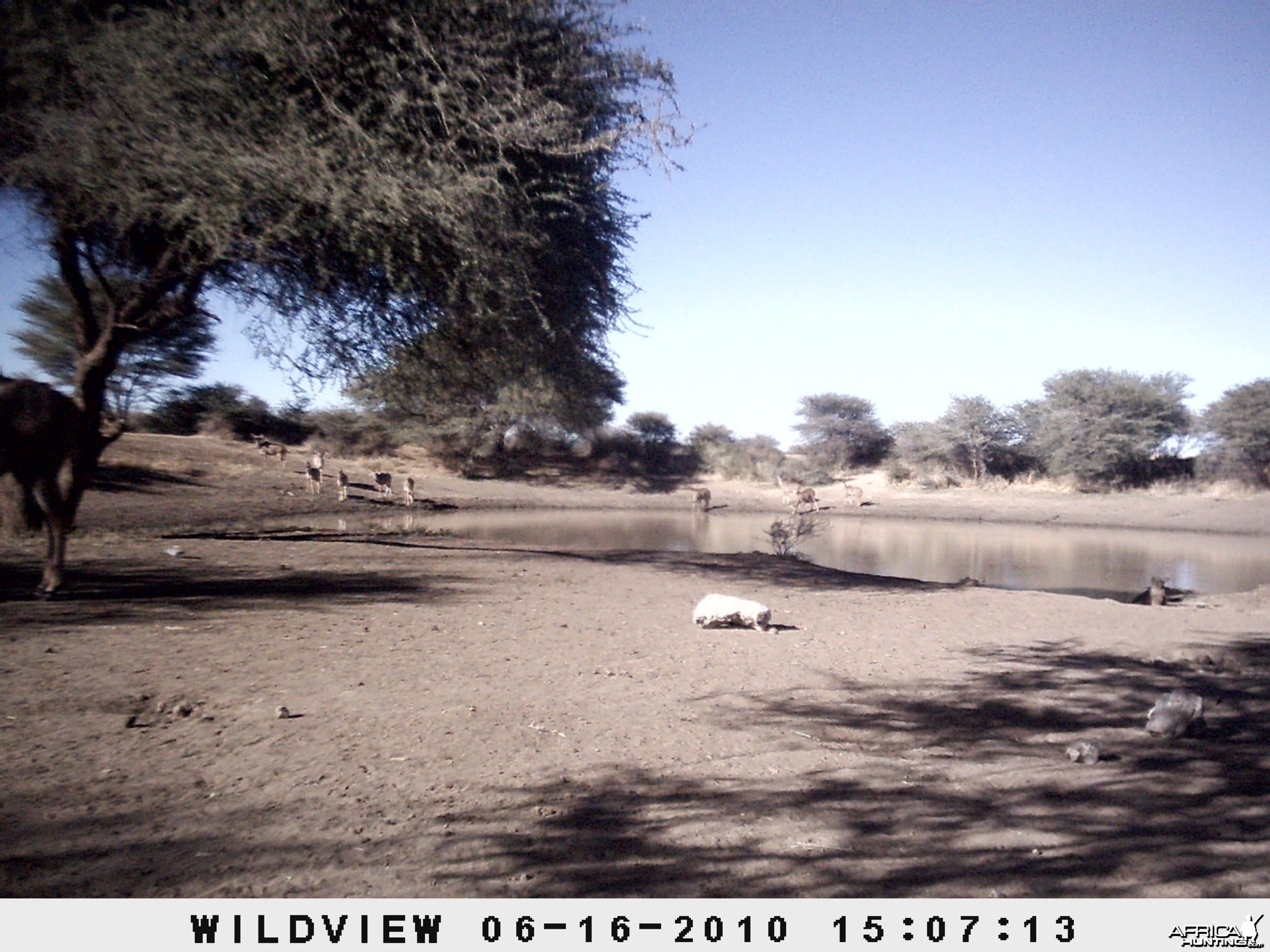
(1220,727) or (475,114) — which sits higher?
(475,114)

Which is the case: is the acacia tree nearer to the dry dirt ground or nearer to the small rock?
the dry dirt ground

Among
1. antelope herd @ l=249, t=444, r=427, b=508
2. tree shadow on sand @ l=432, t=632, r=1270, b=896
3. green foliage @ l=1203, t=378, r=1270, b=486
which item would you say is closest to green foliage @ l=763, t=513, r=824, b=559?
tree shadow on sand @ l=432, t=632, r=1270, b=896

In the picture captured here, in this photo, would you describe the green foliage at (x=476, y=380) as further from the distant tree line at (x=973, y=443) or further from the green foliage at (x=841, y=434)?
the green foliage at (x=841, y=434)

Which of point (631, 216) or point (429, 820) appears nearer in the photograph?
point (429, 820)

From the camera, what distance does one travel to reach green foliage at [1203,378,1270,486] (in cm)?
3672

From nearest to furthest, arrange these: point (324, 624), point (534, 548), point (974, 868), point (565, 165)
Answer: point (974, 868), point (324, 624), point (565, 165), point (534, 548)

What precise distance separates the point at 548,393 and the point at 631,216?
124 inches

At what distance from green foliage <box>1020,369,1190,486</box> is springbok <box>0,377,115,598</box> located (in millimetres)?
40395

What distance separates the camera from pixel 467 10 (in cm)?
921

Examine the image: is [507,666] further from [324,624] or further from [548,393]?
[548,393]

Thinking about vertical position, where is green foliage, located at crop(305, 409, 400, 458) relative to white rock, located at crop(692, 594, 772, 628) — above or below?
above

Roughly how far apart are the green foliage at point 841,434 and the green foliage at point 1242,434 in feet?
52.1

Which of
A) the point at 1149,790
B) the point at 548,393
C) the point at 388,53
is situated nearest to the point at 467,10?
the point at 388,53

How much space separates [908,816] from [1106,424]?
41026mm
